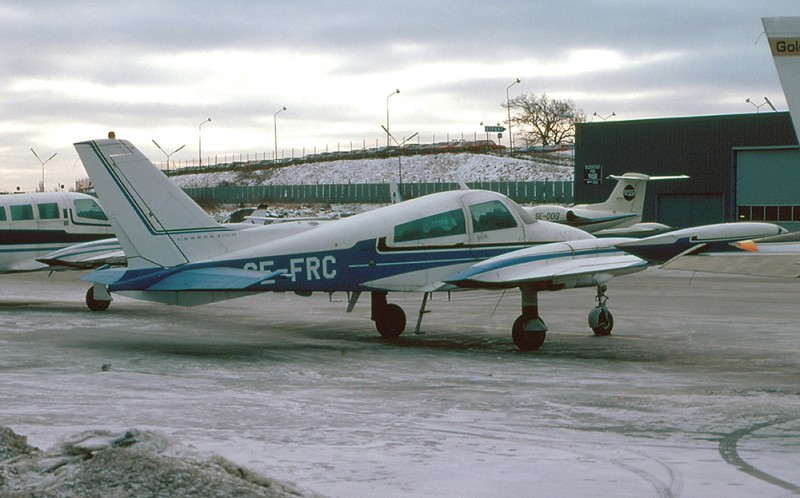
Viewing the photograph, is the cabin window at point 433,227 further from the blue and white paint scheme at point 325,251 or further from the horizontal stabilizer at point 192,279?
the horizontal stabilizer at point 192,279

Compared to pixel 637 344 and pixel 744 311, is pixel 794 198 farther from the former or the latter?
pixel 637 344

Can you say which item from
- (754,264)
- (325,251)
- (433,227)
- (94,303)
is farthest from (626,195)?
(754,264)

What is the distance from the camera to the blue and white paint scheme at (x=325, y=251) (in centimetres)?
1580

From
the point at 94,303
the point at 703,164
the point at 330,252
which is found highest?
the point at 703,164

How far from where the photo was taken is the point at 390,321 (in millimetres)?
17938

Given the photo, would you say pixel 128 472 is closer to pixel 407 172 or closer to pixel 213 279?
pixel 213 279

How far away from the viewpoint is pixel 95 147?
1633cm

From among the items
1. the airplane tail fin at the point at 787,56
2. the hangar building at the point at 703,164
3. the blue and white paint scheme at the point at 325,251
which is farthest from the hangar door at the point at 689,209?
the airplane tail fin at the point at 787,56

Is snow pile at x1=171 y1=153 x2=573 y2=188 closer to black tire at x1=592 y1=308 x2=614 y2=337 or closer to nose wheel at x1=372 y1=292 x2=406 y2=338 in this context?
black tire at x1=592 y1=308 x2=614 y2=337

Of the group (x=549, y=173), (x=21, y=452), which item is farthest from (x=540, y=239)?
(x=549, y=173)

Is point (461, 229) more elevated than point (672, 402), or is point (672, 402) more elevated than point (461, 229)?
point (461, 229)

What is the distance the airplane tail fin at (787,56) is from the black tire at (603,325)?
9638mm

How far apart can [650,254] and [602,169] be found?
55389 millimetres

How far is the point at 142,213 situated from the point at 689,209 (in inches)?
2084
